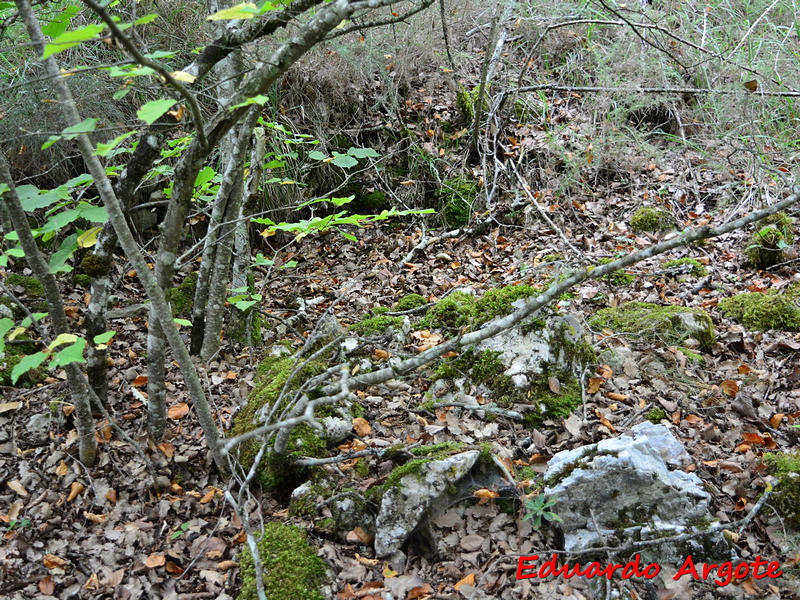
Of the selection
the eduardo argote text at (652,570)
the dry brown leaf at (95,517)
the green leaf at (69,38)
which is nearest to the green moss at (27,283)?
the dry brown leaf at (95,517)

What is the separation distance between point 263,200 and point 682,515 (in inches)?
178

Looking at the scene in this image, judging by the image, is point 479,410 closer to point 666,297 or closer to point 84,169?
point 666,297

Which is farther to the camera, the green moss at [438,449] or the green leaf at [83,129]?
the green moss at [438,449]

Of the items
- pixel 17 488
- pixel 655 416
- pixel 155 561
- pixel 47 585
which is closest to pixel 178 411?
pixel 17 488

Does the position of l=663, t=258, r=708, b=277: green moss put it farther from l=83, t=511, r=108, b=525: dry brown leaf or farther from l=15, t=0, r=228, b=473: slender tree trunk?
l=83, t=511, r=108, b=525: dry brown leaf

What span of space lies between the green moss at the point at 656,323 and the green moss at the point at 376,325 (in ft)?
4.59

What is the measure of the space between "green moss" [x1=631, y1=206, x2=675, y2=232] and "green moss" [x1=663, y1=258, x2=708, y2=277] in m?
0.63

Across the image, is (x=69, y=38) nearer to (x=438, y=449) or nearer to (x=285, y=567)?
(x=285, y=567)

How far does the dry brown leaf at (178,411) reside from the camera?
3459mm

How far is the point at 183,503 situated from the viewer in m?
2.97

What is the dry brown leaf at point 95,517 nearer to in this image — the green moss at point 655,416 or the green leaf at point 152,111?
the green leaf at point 152,111

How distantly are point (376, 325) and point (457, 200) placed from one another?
2.39 m

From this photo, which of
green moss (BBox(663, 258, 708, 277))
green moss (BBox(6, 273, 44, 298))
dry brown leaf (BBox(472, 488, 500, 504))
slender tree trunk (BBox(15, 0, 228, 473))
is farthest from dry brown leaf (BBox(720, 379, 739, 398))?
green moss (BBox(6, 273, 44, 298))

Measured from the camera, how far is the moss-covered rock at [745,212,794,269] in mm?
4703
